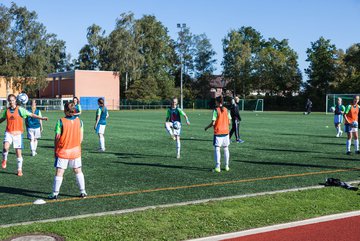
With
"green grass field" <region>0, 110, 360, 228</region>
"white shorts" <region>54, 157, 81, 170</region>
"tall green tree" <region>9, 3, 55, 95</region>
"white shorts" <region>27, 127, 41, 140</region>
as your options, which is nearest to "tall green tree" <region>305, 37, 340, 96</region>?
"tall green tree" <region>9, 3, 55, 95</region>

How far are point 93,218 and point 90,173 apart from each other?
15.4 feet

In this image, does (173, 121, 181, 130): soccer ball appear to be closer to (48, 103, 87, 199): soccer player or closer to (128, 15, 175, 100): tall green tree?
(48, 103, 87, 199): soccer player

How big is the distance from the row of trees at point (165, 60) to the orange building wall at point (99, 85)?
9.07 ft

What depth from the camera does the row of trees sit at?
69500 mm

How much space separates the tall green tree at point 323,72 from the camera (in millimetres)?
73438

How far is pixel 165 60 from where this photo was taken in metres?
92.8

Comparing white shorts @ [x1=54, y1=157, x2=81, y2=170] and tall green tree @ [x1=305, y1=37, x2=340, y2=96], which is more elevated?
tall green tree @ [x1=305, y1=37, x2=340, y2=96]

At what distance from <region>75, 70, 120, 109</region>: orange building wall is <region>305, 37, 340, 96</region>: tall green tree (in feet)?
114

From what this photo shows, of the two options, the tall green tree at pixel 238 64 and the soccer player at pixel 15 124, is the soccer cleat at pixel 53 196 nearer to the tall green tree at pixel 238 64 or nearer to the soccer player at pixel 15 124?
the soccer player at pixel 15 124

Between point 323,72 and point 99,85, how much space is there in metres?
39.4

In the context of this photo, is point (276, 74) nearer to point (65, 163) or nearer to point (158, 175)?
point (158, 175)

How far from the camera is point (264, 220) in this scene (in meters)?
6.46

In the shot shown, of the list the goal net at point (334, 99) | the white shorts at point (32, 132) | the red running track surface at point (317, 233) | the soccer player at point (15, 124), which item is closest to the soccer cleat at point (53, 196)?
the soccer player at point (15, 124)

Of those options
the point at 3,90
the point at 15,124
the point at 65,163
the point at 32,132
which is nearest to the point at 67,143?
the point at 65,163
